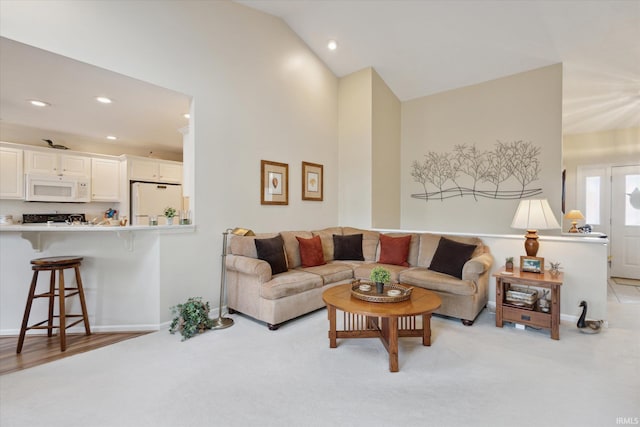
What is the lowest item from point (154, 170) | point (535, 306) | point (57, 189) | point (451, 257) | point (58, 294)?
point (535, 306)

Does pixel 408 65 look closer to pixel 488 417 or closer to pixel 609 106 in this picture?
pixel 609 106

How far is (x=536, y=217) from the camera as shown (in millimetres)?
3111

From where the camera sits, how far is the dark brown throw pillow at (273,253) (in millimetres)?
3371

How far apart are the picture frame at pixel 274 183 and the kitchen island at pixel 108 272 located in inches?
53.8

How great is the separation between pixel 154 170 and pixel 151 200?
60 centimetres

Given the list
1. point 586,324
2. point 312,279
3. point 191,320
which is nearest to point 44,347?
point 191,320

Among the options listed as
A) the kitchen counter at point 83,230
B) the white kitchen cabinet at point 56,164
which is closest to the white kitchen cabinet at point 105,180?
the white kitchen cabinet at point 56,164

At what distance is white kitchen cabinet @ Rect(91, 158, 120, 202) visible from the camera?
513cm

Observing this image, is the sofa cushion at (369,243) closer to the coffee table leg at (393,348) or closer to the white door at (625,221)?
the coffee table leg at (393,348)

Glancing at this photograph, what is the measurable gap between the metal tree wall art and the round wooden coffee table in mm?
2796

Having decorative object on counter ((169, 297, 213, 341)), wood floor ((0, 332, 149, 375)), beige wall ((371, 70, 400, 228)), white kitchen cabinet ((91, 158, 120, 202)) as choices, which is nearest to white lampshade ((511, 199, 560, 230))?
beige wall ((371, 70, 400, 228))

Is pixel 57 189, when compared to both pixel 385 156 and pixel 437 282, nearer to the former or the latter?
pixel 385 156

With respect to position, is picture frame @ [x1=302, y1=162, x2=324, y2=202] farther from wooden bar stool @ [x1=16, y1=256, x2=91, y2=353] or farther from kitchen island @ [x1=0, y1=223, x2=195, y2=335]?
wooden bar stool @ [x1=16, y1=256, x2=91, y2=353]

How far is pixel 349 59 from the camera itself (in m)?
4.77
